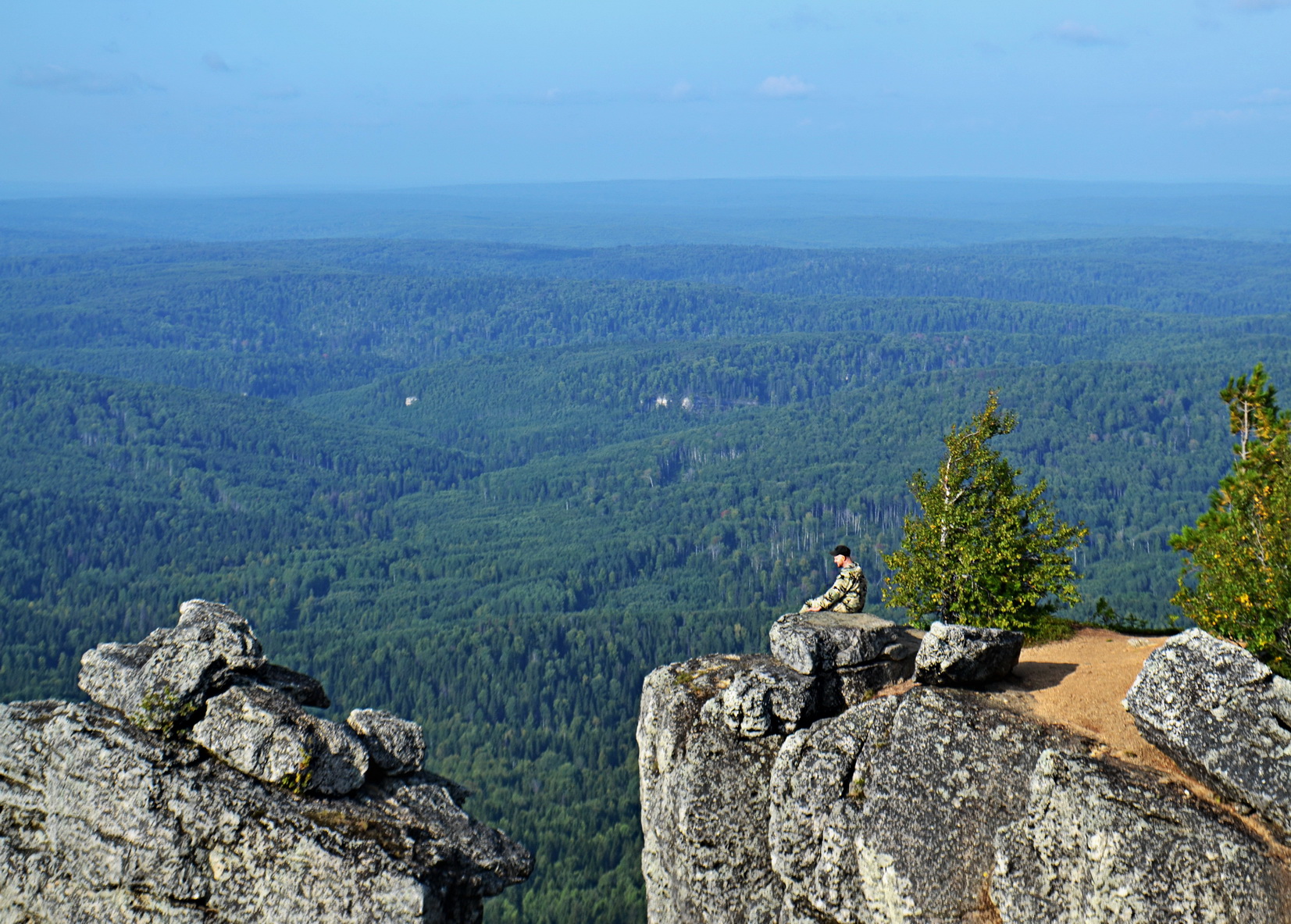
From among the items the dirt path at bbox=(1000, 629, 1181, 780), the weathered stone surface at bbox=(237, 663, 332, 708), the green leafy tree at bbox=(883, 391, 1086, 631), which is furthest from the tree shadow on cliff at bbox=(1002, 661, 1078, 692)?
the weathered stone surface at bbox=(237, 663, 332, 708)

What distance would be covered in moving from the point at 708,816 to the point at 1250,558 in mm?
18647

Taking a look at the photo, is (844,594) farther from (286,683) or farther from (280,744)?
(280,744)

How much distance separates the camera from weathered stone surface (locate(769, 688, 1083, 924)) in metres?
23.9

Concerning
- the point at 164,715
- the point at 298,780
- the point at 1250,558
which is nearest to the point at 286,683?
the point at 164,715

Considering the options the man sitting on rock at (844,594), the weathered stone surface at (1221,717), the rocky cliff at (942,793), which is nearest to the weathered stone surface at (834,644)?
the rocky cliff at (942,793)

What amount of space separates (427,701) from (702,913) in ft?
443

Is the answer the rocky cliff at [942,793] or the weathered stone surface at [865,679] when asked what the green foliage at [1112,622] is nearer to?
the weathered stone surface at [865,679]

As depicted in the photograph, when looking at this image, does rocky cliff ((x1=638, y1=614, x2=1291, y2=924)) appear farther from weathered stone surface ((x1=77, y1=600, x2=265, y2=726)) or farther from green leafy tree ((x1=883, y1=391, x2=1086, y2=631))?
weathered stone surface ((x1=77, y1=600, x2=265, y2=726))

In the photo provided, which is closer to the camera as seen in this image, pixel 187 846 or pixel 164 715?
pixel 187 846

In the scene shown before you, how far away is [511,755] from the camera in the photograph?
139 m

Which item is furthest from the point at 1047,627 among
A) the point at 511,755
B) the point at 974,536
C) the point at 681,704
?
the point at 511,755

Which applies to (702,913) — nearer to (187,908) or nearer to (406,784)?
(406,784)

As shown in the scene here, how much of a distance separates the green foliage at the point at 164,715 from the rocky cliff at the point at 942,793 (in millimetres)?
12185

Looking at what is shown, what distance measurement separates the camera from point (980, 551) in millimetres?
36531
